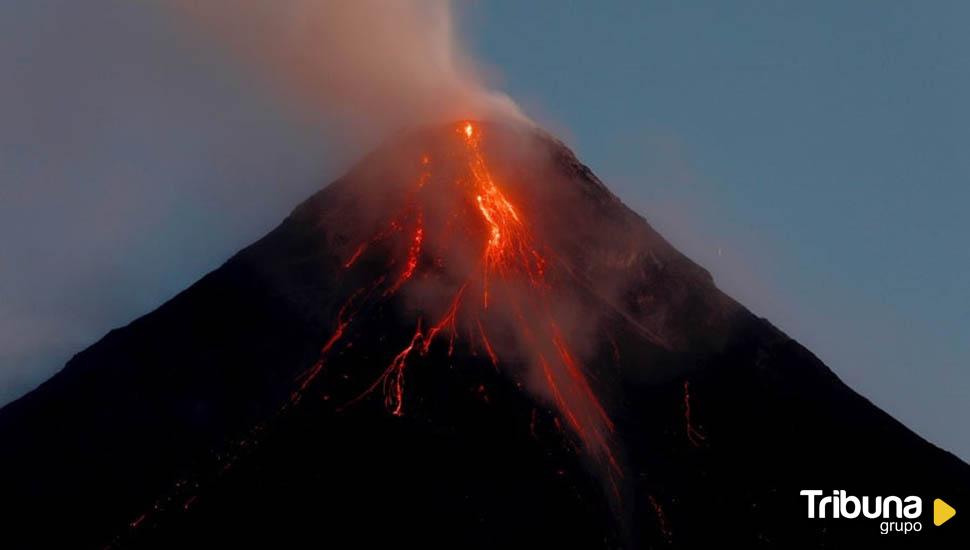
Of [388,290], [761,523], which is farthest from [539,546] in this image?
[388,290]

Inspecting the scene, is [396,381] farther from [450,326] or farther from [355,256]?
[355,256]

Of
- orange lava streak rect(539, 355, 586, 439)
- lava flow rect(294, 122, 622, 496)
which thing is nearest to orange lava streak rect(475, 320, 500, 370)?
lava flow rect(294, 122, 622, 496)

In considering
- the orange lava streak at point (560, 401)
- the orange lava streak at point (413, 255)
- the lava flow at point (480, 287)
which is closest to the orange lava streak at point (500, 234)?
the lava flow at point (480, 287)

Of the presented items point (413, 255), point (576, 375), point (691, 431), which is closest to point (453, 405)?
point (576, 375)

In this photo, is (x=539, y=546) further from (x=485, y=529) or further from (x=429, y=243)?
(x=429, y=243)

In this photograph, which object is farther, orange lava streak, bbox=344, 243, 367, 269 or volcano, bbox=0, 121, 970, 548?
orange lava streak, bbox=344, 243, 367, 269

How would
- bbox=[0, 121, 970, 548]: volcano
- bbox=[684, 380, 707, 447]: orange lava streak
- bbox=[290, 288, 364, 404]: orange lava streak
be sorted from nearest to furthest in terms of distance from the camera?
1. bbox=[0, 121, 970, 548]: volcano
2. bbox=[290, 288, 364, 404]: orange lava streak
3. bbox=[684, 380, 707, 447]: orange lava streak

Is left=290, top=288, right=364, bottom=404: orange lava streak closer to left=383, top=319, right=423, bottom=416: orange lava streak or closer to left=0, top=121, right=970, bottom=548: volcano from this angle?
left=0, top=121, right=970, bottom=548: volcano
